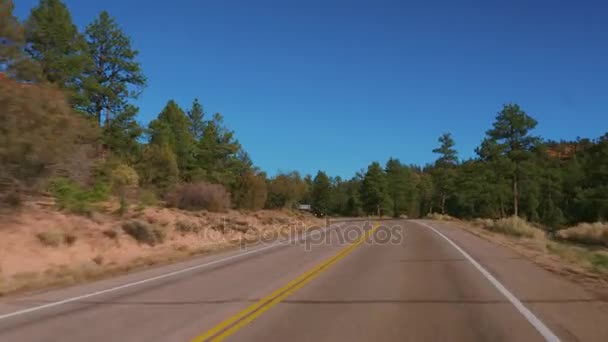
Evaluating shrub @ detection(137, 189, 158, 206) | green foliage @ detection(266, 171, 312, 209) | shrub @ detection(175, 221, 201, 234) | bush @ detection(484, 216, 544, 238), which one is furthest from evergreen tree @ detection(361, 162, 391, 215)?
shrub @ detection(175, 221, 201, 234)

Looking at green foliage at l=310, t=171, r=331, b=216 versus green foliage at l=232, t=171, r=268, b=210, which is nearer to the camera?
green foliage at l=232, t=171, r=268, b=210

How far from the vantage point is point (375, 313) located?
9195 mm

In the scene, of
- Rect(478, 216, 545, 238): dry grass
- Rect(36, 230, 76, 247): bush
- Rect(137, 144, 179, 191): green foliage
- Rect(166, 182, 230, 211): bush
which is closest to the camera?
Rect(36, 230, 76, 247): bush

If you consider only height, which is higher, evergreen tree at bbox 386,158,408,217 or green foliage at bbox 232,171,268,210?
evergreen tree at bbox 386,158,408,217

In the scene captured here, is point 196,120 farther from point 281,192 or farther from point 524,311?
point 524,311

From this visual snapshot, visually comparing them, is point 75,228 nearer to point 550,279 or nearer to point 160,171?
point 550,279

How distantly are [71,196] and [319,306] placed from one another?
67.9 ft

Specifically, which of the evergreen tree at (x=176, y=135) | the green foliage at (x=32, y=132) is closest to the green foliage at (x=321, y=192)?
the evergreen tree at (x=176, y=135)

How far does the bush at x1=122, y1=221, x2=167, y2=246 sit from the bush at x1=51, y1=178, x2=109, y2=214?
2100 mm

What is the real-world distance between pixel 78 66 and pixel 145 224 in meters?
16.1

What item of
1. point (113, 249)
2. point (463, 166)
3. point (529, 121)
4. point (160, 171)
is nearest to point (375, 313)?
point (113, 249)

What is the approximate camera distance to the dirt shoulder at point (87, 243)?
17016 mm

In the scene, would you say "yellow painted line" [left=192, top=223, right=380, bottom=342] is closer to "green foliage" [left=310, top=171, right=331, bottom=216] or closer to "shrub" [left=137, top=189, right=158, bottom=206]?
"shrub" [left=137, top=189, right=158, bottom=206]

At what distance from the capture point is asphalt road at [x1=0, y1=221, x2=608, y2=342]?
7.84 meters
